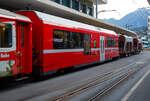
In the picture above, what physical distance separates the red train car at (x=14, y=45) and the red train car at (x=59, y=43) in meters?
0.69

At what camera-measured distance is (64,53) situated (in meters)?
12.2

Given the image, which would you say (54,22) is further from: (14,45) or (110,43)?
(110,43)

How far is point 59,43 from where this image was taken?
38.4 feet

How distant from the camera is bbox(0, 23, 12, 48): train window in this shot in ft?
26.8

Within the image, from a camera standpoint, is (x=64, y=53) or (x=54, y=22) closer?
(x=54, y=22)

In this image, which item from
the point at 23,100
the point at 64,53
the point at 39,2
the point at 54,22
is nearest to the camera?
the point at 23,100

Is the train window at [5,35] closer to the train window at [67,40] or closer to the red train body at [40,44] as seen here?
the red train body at [40,44]

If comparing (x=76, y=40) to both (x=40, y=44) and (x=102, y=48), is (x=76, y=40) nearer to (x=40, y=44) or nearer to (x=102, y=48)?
(x=40, y=44)

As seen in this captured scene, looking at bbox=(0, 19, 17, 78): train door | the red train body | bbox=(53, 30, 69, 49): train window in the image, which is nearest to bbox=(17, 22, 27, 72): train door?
the red train body

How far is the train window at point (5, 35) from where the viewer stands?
816cm

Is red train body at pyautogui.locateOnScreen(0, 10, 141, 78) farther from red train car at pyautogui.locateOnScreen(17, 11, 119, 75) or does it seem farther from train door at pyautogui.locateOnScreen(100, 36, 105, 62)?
train door at pyautogui.locateOnScreen(100, 36, 105, 62)

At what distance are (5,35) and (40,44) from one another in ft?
7.20

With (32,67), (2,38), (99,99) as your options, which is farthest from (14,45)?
(99,99)

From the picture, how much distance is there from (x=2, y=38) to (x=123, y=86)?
531 centimetres
